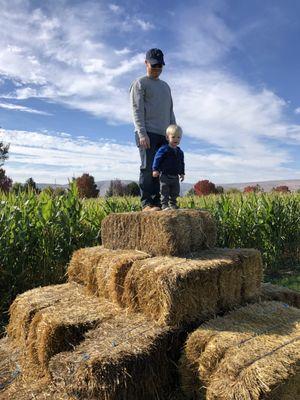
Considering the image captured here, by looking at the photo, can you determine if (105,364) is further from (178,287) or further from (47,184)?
(47,184)

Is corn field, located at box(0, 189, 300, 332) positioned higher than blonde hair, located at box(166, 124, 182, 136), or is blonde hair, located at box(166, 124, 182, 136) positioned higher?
blonde hair, located at box(166, 124, 182, 136)

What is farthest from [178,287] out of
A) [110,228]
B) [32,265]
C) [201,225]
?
[32,265]

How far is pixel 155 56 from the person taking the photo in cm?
545

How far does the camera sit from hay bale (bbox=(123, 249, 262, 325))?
3.64 meters

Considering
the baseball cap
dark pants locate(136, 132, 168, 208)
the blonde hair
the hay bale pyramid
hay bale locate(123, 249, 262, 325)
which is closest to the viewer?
the hay bale pyramid

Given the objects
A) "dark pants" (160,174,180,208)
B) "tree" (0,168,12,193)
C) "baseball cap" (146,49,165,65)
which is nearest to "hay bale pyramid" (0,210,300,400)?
"dark pants" (160,174,180,208)

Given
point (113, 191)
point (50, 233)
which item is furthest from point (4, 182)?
point (50, 233)

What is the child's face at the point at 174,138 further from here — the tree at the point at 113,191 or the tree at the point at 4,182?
the tree at the point at 4,182

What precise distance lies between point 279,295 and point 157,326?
1804 mm

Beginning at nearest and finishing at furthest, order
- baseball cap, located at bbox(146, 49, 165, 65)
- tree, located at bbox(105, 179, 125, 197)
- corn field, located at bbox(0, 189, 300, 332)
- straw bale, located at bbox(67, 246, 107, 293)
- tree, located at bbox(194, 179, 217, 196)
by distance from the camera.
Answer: straw bale, located at bbox(67, 246, 107, 293) < baseball cap, located at bbox(146, 49, 165, 65) < corn field, located at bbox(0, 189, 300, 332) < tree, located at bbox(105, 179, 125, 197) < tree, located at bbox(194, 179, 217, 196)

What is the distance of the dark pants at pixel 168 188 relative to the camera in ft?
17.2

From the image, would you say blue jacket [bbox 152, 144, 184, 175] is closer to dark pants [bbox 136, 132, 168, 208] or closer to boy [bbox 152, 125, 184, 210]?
boy [bbox 152, 125, 184, 210]

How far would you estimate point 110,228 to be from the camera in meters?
5.01

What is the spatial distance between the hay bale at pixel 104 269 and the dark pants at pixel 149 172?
1.00 meters
